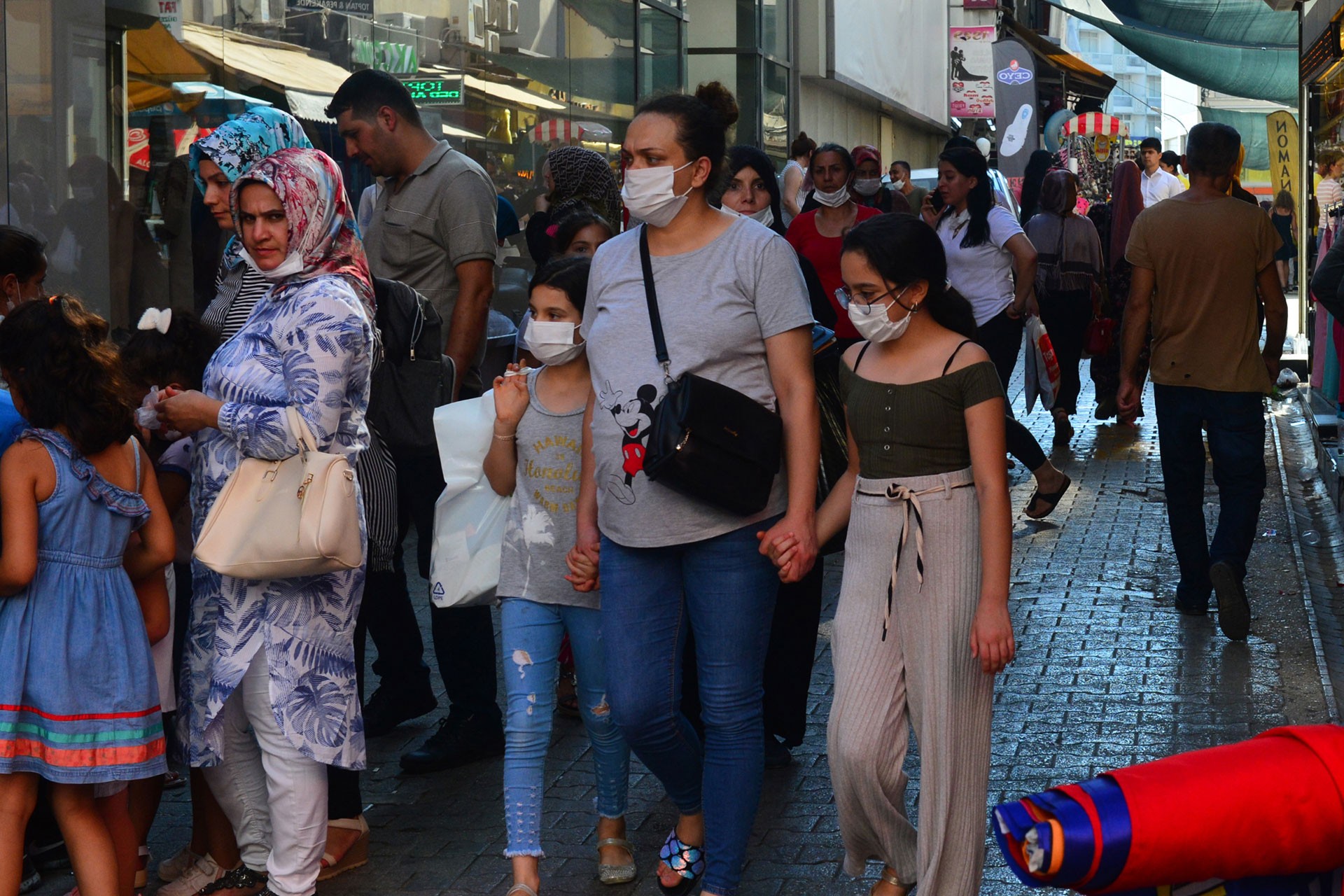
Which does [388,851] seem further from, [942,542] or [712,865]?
[942,542]

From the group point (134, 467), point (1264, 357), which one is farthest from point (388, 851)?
point (1264, 357)

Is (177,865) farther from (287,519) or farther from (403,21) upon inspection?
(403,21)

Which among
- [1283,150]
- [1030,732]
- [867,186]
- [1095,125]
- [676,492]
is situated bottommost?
[1030,732]

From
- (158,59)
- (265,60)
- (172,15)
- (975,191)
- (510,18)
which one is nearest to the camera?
(158,59)

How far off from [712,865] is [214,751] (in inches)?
52.1

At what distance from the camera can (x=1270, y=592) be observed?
7.86m

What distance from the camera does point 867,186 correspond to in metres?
11.5

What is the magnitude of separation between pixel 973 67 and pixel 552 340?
30818 millimetres

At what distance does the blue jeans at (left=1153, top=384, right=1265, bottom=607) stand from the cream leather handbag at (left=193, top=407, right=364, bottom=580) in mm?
4234

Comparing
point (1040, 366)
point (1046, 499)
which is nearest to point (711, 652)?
point (1046, 499)

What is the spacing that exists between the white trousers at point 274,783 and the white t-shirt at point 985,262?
20.5 feet

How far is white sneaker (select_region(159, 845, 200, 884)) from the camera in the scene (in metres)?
4.49

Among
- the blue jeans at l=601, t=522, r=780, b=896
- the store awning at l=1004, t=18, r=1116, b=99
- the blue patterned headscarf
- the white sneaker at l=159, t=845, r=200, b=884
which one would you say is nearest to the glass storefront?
the blue patterned headscarf

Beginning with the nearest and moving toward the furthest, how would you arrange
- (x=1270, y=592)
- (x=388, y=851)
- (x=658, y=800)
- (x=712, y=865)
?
(x=712, y=865) < (x=388, y=851) < (x=658, y=800) < (x=1270, y=592)
